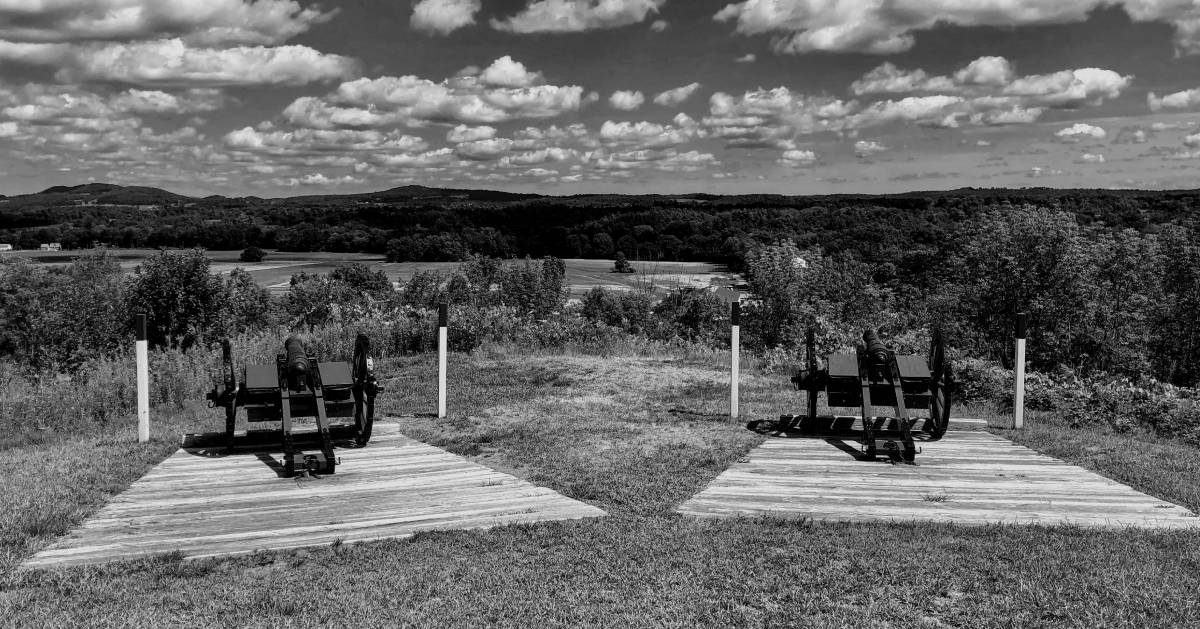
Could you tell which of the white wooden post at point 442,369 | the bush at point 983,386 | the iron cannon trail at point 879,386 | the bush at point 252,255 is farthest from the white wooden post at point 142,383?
the bush at point 252,255

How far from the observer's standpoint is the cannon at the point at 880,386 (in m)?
7.98

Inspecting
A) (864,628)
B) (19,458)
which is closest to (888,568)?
(864,628)

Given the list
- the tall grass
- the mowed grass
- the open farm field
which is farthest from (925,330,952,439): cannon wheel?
→ the open farm field

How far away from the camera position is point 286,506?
19.9ft

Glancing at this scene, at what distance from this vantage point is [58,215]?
91438 mm

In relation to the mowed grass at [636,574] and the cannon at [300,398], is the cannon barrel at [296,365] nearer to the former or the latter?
the cannon at [300,398]

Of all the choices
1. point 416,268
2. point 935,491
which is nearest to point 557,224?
point 416,268

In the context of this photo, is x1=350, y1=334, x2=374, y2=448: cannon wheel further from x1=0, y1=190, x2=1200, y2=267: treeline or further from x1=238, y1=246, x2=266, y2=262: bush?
x1=238, y1=246, x2=266, y2=262: bush

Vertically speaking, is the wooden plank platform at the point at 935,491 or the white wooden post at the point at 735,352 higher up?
the white wooden post at the point at 735,352

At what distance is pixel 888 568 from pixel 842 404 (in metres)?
3.98

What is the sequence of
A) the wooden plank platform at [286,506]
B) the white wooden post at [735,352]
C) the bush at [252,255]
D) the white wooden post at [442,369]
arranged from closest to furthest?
the wooden plank platform at [286,506] → the white wooden post at [735,352] → the white wooden post at [442,369] → the bush at [252,255]

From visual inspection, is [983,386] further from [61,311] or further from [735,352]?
[61,311]

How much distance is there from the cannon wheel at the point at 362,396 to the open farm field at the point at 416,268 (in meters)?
17.0

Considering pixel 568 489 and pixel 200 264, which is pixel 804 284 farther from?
pixel 568 489
